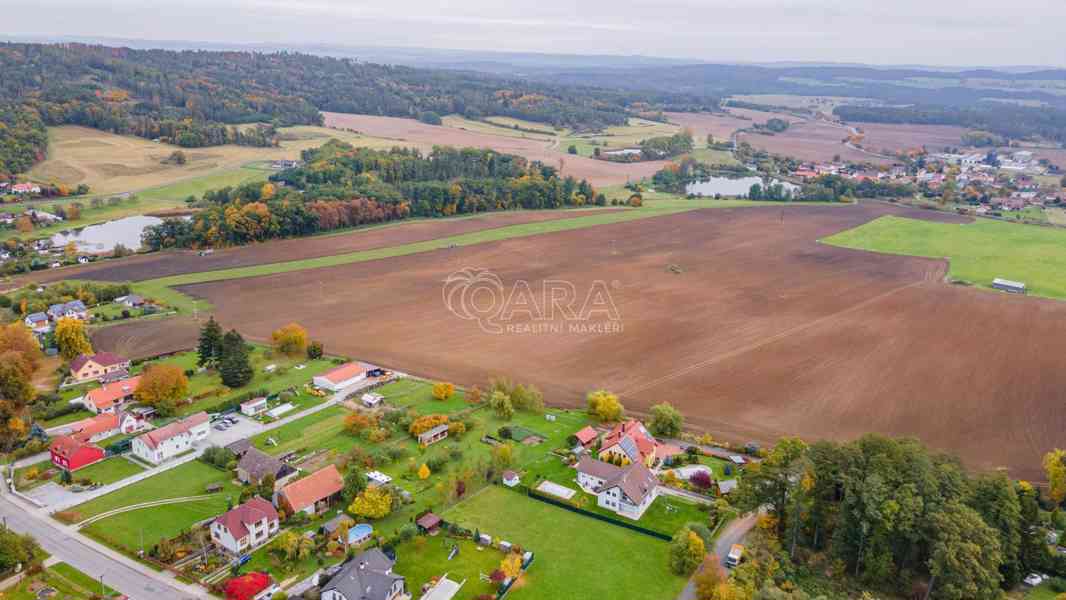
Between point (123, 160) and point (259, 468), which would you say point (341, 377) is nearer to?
point (259, 468)

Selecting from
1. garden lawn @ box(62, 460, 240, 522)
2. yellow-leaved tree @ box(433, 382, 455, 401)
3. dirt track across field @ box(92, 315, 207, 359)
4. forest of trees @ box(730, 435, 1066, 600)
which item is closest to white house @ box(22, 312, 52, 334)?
dirt track across field @ box(92, 315, 207, 359)

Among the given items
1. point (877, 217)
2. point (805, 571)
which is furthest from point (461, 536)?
point (877, 217)

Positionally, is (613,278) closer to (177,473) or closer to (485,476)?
(485,476)

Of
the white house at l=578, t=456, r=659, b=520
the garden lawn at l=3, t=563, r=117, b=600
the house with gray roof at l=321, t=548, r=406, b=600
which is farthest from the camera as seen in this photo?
the white house at l=578, t=456, r=659, b=520

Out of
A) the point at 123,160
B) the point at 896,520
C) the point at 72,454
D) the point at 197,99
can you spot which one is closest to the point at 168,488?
the point at 72,454

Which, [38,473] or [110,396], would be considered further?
[110,396]

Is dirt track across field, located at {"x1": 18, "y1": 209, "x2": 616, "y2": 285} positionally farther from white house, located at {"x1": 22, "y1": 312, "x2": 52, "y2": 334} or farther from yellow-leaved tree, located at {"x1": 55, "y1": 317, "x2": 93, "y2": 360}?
yellow-leaved tree, located at {"x1": 55, "y1": 317, "x2": 93, "y2": 360}
